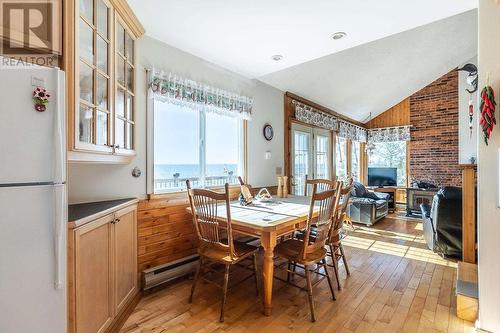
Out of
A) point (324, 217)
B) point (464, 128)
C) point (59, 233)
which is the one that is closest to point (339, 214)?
point (324, 217)

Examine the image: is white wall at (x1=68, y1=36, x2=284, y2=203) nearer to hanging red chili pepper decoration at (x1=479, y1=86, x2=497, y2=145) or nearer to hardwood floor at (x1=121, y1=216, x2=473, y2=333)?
hardwood floor at (x1=121, y1=216, x2=473, y2=333)

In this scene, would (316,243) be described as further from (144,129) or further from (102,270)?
(144,129)

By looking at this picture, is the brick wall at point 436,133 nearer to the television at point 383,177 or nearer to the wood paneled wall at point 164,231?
the television at point 383,177

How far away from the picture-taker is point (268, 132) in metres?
3.85

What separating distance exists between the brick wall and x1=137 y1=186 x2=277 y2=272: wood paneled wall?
645 centimetres

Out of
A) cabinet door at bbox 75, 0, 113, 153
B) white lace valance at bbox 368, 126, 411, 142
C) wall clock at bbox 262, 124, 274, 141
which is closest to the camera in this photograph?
cabinet door at bbox 75, 0, 113, 153

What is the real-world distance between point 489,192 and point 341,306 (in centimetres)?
140

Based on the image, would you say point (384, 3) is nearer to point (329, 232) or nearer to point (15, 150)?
point (329, 232)

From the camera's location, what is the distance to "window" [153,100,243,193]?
103 inches

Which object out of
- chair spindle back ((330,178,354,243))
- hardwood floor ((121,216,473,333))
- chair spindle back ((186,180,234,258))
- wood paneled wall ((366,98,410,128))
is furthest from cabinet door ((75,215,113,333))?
wood paneled wall ((366,98,410,128))

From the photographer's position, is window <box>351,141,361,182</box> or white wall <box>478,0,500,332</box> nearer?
white wall <box>478,0,500,332</box>

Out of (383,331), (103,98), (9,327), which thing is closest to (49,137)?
(103,98)

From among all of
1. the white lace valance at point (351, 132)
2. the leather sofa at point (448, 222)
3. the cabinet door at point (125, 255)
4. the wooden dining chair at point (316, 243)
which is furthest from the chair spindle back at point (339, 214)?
the white lace valance at point (351, 132)

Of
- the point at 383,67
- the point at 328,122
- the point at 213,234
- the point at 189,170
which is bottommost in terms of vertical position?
the point at 213,234
